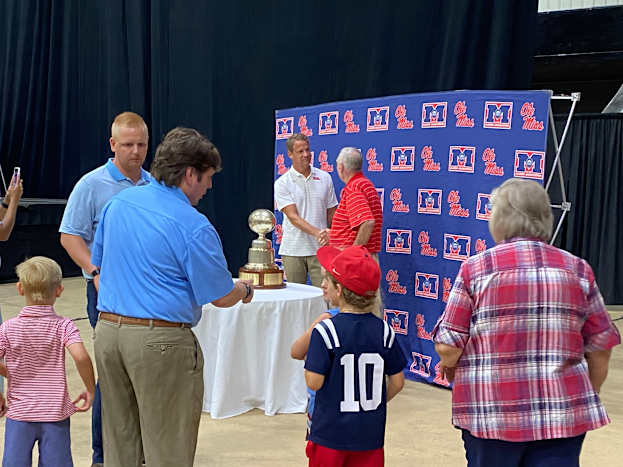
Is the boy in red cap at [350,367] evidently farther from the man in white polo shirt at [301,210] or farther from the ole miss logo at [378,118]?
the ole miss logo at [378,118]

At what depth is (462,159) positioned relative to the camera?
444cm

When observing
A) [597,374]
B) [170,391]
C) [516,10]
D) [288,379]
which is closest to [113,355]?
[170,391]

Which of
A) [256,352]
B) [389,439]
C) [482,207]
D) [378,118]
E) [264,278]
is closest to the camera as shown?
[389,439]

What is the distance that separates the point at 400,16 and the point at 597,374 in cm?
607

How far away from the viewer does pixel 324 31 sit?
7848 millimetres

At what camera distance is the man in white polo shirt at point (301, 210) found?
499 centimetres

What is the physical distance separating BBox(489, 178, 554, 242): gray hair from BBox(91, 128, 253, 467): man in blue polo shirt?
0.77 meters

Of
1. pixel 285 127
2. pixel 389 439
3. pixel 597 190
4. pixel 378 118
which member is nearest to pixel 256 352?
pixel 389 439

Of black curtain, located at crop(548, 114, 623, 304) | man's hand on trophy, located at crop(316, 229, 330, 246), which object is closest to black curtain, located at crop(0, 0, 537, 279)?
black curtain, located at crop(548, 114, 623, 304)

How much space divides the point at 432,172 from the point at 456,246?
20.4 inches

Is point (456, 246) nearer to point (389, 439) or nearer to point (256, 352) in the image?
point (389, 439)

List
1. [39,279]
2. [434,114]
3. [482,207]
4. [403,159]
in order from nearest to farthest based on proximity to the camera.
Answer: [39,279] < [482,207] < [434,114] < [403,159]

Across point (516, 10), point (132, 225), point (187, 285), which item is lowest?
point (187, 285)

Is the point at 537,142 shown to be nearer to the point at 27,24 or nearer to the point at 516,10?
the point at 516,10
